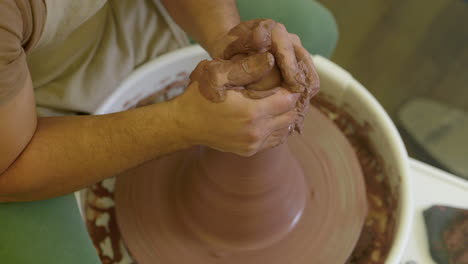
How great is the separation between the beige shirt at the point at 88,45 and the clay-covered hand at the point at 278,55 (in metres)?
0.34

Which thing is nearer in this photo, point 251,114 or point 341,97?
point 251,114

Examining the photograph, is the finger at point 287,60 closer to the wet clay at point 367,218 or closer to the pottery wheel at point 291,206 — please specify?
the pottery wheel at point 291,206

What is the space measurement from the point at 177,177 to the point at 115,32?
0.42 metres

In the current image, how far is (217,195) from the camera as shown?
93 centimetres

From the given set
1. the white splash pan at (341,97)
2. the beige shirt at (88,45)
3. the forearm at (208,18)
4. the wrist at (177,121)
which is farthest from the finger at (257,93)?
the white splash pan at (341,97)

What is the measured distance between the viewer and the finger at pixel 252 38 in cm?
70

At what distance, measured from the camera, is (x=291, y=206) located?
38.8 inches

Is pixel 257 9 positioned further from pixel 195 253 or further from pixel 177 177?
pixel 195 253

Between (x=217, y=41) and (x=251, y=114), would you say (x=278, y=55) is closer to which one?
(x=251, y=114)

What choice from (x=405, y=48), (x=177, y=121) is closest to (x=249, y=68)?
(x=177, y=121)

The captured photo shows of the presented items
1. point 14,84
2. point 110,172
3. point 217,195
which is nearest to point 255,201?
point 217,195

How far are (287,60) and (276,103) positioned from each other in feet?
0.24

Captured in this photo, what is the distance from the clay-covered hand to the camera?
0.70 meters

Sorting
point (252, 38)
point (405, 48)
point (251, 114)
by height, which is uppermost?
point (252, 38)
